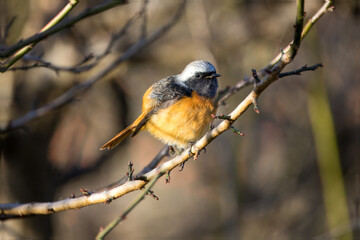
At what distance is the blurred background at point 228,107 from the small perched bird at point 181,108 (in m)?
0.73

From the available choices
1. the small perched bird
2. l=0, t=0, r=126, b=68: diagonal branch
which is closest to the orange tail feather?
the small perched bird

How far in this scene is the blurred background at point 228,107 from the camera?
16.1ft

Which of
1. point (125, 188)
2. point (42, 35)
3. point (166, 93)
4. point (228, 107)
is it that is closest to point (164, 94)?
point (166, 93)

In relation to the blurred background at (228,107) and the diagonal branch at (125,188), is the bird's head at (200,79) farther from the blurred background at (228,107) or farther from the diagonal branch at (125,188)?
the diagonal branch at (125,188)

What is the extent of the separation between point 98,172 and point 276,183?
→ 344cm

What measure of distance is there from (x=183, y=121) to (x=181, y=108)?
114 millimetres

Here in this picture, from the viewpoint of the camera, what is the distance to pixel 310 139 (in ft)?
23.4

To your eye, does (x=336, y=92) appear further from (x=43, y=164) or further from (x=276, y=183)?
(x=43, y=164)

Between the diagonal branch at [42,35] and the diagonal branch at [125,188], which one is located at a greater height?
the diagonal branch at [42,35]

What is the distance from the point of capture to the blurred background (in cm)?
491

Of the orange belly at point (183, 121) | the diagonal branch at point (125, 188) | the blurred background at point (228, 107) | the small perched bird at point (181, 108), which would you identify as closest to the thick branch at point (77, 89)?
the blurred background at point (228, 107)

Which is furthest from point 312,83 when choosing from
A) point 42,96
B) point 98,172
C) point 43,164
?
point 98,172

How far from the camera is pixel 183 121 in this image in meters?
3.28

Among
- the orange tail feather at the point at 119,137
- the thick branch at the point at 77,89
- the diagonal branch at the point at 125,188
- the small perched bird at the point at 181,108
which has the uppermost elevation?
the thick branch at the point at 77,89
